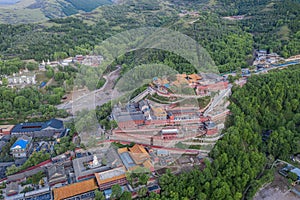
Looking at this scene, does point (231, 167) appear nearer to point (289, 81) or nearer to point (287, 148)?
point (287, 148)

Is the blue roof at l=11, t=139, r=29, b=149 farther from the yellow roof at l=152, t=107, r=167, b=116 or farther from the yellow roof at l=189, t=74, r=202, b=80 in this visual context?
the yellow roof at l=189, t=74, r=202, b=80

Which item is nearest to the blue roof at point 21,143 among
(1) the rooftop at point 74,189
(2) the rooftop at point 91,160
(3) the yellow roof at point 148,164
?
(2) the rooftop at point 91,160

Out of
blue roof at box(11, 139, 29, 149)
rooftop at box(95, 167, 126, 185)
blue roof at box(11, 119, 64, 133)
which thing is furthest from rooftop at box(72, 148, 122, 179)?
blue roof at box(11, 119, 64, 133)

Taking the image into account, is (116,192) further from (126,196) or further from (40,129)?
(40,129)

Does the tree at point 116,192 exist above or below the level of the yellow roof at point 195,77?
below

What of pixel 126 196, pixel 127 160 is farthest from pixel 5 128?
pixel 126 196

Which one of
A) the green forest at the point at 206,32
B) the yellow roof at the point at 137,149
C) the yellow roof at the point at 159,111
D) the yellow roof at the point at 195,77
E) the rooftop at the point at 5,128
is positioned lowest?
the yellow roof at the point at 137,149

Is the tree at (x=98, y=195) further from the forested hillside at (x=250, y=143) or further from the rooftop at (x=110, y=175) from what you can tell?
the forested hillside at (x=250, y=143)
